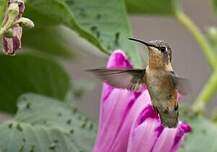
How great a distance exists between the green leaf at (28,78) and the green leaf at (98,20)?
0.18 meters

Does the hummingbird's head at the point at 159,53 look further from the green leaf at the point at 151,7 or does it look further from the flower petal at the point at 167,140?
the green leaf at the point at 151,7

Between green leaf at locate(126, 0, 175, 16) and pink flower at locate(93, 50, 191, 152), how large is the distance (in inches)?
9.9

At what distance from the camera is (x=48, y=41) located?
42.4 inches

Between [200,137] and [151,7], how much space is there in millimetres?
195

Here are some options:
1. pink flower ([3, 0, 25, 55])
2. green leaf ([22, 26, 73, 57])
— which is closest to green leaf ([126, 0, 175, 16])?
green leaf ([22, 26, 73, 57])

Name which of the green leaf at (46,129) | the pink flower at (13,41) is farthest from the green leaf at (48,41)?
the pink flower at (13,41)

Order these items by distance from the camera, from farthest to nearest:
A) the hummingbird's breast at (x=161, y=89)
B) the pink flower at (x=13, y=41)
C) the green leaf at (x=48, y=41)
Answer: the green leaf at (x=48, y=41) < the hummingbird's breast at (x=161, y=89) < the pink flower at (x=13, y=41)

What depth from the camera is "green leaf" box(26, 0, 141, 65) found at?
0.73 meters

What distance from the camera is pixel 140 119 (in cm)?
68

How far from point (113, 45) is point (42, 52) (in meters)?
0.39

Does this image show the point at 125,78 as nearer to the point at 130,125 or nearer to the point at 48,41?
the point at 130,125

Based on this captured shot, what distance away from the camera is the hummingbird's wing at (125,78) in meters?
0.67

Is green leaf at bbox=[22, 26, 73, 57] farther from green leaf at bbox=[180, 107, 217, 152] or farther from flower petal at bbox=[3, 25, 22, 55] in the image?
flower petal at bbox=[3, 25, 22, 55]

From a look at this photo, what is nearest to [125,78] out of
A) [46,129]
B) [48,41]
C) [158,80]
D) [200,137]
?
[158,80]
